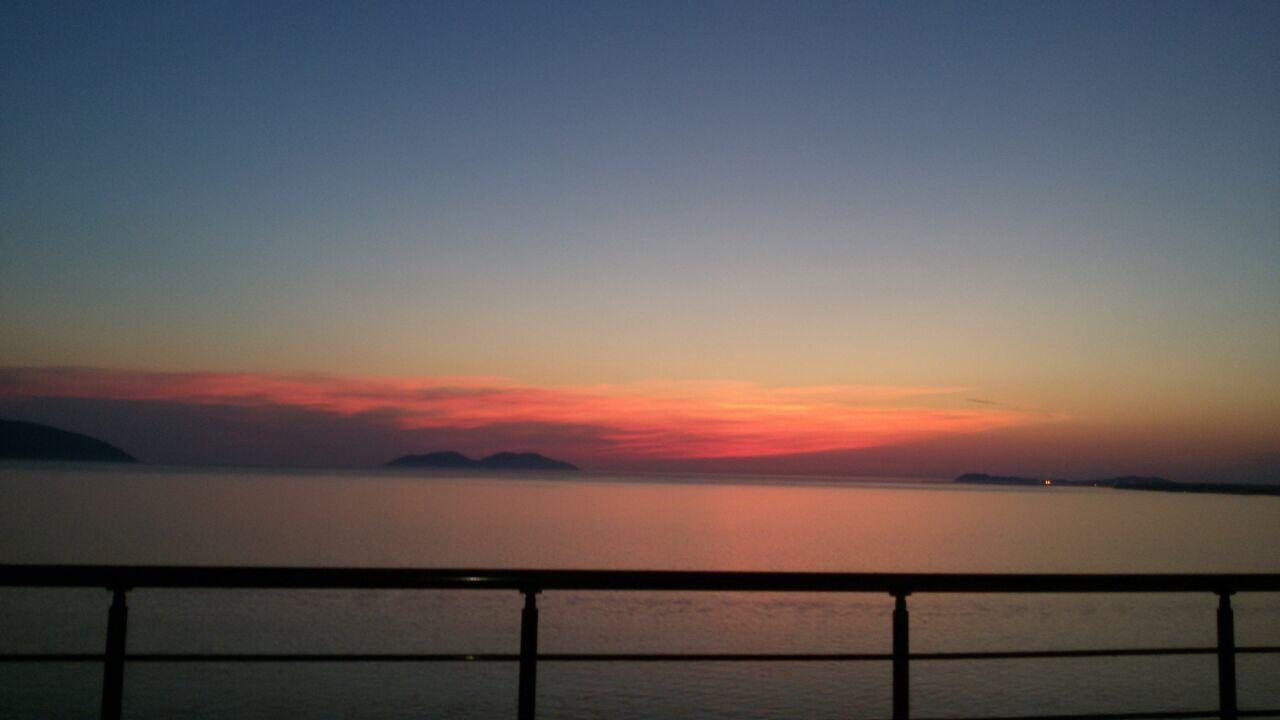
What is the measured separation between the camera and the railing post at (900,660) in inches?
127

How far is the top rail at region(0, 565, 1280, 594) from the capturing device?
285 cm

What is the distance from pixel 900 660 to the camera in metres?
3.24

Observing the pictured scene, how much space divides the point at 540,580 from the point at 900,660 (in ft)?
3.90

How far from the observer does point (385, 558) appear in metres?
33.4

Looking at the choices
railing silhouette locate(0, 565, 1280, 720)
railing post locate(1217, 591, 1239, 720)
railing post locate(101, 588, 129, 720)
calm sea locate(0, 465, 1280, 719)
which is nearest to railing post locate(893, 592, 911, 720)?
railing silhouette locate(0, 565, 1280, 720)

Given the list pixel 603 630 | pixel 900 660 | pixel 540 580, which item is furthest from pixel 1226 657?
pixel 603 630

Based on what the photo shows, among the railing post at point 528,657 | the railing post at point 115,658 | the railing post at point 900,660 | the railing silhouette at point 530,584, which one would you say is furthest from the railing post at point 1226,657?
the railing post at point 115,658

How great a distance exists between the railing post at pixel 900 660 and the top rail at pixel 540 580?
0.07 m

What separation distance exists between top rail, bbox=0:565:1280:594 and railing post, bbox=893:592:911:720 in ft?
0.22

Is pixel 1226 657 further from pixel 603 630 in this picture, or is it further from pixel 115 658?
pixel 603 630

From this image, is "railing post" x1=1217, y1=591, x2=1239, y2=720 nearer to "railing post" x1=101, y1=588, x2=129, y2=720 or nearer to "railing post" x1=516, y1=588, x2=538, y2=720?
"railing post" x1=516, y1=588, x2=538, y2=720

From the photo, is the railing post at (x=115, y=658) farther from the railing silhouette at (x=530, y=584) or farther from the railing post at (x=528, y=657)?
the railing post at (x=528, y=657)

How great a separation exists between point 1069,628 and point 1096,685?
6743 millimetres

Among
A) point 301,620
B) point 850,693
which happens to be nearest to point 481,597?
point 301,620
